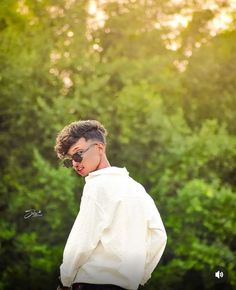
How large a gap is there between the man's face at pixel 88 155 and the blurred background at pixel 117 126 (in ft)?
45.0

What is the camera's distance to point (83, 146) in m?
3.35

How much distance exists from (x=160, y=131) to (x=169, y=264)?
2782 mm

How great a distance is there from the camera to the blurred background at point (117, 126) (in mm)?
17297

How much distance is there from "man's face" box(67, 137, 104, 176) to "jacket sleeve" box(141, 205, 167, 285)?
1.03ft

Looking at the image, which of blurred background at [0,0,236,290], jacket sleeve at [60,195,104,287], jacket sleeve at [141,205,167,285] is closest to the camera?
jacket sleeve at [60,195,104,287]

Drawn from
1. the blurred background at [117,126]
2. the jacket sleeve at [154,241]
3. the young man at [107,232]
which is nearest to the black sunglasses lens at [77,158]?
the young man at [107,232]

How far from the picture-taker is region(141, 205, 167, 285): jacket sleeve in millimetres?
3322

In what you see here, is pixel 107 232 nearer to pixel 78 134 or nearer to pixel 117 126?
pixel 78 134

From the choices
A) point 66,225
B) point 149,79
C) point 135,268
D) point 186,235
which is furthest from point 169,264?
point 135,268

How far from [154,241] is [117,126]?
14616 millimetres

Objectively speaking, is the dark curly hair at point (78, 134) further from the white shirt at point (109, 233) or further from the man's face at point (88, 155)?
the white shirt at point (109, 233)

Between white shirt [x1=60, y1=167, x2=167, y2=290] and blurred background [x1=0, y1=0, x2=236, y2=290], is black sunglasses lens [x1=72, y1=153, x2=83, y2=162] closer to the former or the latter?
white shirt [x1=60, y1=167, x2=167, y2=290]

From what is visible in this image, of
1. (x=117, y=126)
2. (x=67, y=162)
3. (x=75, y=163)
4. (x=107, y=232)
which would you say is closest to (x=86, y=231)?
(x=107, y=232)

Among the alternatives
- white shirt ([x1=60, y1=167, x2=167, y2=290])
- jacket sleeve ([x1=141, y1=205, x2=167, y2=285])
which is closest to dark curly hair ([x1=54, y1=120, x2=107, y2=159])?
white shirt ([x1=60, y1=167, x2=167, y2=290])
